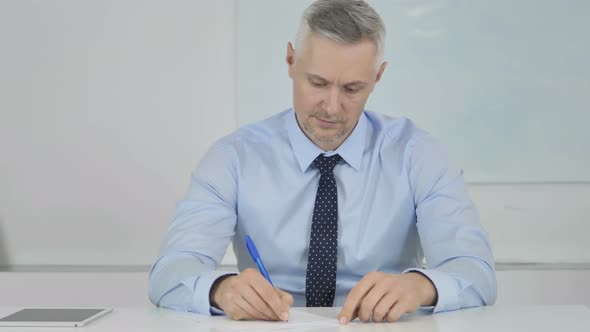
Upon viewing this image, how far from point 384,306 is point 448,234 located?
44cm

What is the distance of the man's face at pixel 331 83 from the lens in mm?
2002

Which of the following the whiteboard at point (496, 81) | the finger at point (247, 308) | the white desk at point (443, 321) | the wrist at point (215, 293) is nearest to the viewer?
the white desk at point (443, 321)

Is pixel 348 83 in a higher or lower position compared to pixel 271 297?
higher

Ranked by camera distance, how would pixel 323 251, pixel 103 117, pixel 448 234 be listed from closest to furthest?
pixel 448 234 < pixel 323 251 < pixel 103 117

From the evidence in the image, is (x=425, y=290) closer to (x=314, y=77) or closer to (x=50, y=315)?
(x=314, y=77)

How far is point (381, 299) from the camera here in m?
1.58

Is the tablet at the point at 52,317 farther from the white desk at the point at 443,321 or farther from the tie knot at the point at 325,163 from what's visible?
the tie knot at the point at 325,163

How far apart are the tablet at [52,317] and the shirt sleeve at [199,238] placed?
173 millimetres

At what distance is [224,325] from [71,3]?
8.14 feet

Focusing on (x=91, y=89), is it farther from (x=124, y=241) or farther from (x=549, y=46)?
(x=549, y=46)

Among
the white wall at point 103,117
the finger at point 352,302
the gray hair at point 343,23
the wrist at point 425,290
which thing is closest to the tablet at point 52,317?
the finger at point 352,302

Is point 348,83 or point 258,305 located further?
point 348,83

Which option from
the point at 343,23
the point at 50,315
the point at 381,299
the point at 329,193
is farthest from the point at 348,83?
the point at 50,315

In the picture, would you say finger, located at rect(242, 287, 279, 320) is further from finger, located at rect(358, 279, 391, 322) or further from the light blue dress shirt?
the light blue dress shirt
